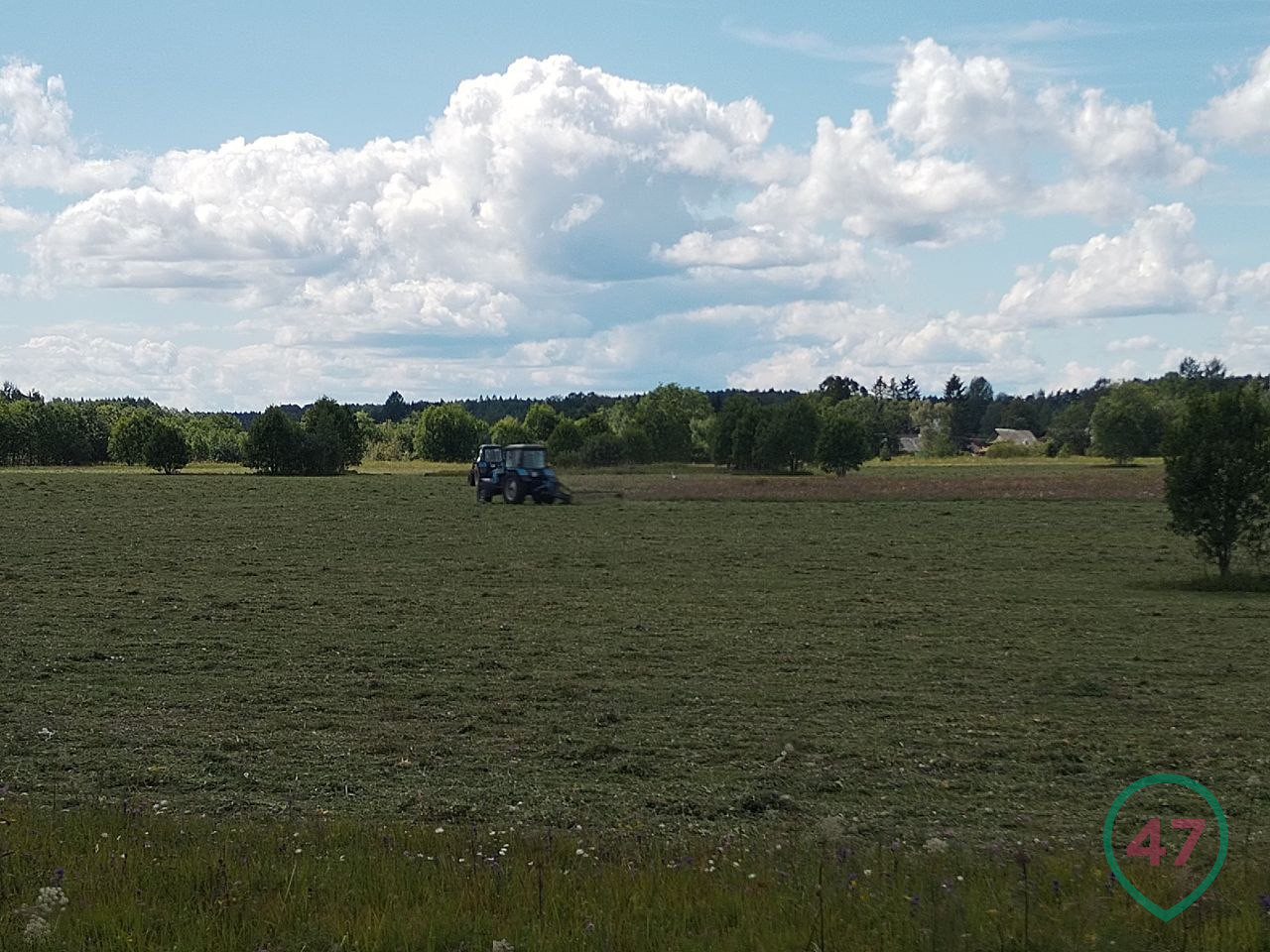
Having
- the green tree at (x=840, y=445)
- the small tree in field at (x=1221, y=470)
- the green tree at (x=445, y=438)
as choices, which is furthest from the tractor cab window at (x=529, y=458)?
the green tree at (x=445, y=438)

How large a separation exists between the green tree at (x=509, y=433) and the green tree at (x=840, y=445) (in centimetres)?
5255

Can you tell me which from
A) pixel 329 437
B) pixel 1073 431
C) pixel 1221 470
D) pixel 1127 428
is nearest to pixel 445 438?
pixel 329 437

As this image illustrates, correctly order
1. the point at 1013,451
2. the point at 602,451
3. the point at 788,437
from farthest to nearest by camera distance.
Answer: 1. the point at 1013,451
2. the point at 602,451
3. the point at 788,437

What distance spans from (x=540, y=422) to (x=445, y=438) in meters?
12.8

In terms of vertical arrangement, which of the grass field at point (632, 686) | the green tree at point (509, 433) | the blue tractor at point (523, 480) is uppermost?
the green tree at point (509, 433)

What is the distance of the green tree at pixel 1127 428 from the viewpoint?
128750 mm

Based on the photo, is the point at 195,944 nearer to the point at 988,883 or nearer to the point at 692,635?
the point at 988,883

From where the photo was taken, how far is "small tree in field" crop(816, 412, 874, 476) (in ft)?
337

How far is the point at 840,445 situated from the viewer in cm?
10262

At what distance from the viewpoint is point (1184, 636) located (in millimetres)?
19047

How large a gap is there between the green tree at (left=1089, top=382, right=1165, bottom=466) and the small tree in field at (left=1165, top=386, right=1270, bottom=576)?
10540cm

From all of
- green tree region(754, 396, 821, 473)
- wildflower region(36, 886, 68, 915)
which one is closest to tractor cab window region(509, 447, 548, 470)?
wildflower region(36, 886, 68, 915)

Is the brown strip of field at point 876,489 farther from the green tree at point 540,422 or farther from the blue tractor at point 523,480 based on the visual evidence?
the green tree at point 540,422

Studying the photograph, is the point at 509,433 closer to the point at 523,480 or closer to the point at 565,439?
the point at 565,439
